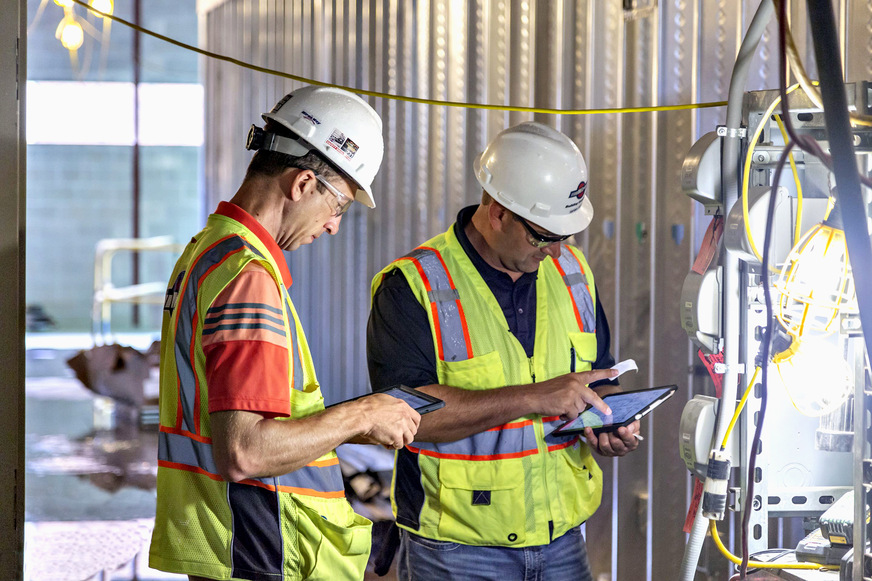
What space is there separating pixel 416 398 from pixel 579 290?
88 cm

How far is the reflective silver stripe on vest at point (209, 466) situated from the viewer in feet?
6.93

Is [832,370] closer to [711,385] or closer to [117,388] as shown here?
[711,385]

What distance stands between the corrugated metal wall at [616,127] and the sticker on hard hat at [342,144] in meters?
1.60

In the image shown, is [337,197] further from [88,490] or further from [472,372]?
[88,490]

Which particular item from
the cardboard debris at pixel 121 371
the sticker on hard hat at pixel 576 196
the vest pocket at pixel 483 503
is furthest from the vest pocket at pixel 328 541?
the cardboard debris at pixel 121 371

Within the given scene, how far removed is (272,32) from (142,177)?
27.2 feet

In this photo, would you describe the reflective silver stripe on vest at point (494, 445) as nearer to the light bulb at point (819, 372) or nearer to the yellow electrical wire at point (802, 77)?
the light bulb at point (819, 372)

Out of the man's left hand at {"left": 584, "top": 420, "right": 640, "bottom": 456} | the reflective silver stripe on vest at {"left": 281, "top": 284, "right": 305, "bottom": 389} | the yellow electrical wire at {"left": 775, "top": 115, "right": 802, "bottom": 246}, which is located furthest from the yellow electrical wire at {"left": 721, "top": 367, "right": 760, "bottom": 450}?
the reflective silver stripe on vest at {"left": 281, "top": 284, "right": 305, "bottom": 389}

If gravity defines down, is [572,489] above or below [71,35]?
below

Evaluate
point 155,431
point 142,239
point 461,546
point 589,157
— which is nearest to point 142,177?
point 142,239

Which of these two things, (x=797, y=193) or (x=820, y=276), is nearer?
(x=820, y=276)

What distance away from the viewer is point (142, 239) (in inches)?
621

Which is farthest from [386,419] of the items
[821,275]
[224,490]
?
[821,275]

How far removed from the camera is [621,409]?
2.81 m
